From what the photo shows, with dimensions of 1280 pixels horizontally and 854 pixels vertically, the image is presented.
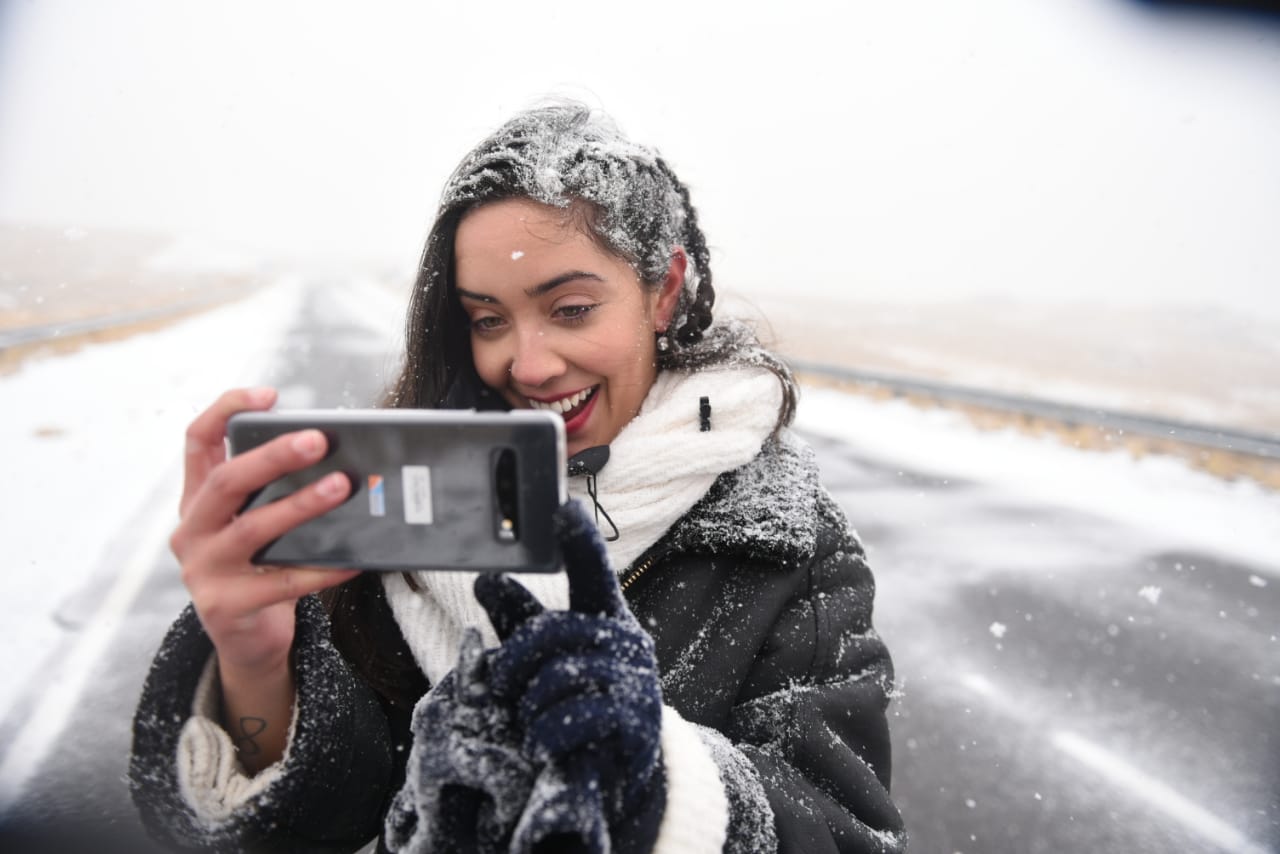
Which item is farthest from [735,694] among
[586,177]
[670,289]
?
[586,177]

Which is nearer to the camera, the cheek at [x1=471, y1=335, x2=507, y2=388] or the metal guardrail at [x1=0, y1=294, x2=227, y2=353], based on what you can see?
the cheek at [x1=471, y1=335, x2=507, y2=388]

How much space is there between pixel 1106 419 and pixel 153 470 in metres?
10.6

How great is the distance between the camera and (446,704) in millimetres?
889

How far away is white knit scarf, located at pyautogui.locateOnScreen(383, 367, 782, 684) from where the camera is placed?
1336 mm

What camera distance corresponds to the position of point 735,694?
1.34 m

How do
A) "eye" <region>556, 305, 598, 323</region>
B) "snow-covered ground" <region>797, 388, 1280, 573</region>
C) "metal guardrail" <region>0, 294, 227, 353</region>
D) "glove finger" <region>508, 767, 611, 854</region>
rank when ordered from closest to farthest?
1. "glove finger" <region>508, 767, 611, 854</region>
2. "eye" <region>556, 305, 598, 323</region>
3. "snow-covered ground" <region>797, 388, 1280, 573</region>
4. "metal guardrail" <region>0, 294, 227, 353</region>

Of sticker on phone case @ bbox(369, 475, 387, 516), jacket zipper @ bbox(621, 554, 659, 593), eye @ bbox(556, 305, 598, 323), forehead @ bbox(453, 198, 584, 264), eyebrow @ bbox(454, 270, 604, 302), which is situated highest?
forehead @ bbox(453, 198, 584, 264)

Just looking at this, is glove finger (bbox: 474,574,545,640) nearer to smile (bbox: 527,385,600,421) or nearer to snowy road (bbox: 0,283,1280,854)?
smile (bbox: 527,385,600,421)

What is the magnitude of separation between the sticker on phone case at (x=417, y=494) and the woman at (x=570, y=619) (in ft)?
0.36

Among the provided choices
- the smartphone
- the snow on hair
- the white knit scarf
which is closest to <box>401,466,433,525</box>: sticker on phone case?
the smartphone

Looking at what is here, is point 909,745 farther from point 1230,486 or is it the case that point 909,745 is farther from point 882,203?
point 882,203

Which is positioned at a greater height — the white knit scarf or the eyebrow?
the eyebrow

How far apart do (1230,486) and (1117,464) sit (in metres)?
0.97

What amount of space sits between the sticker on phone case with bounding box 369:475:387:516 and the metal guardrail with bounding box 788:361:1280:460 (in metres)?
7.98
